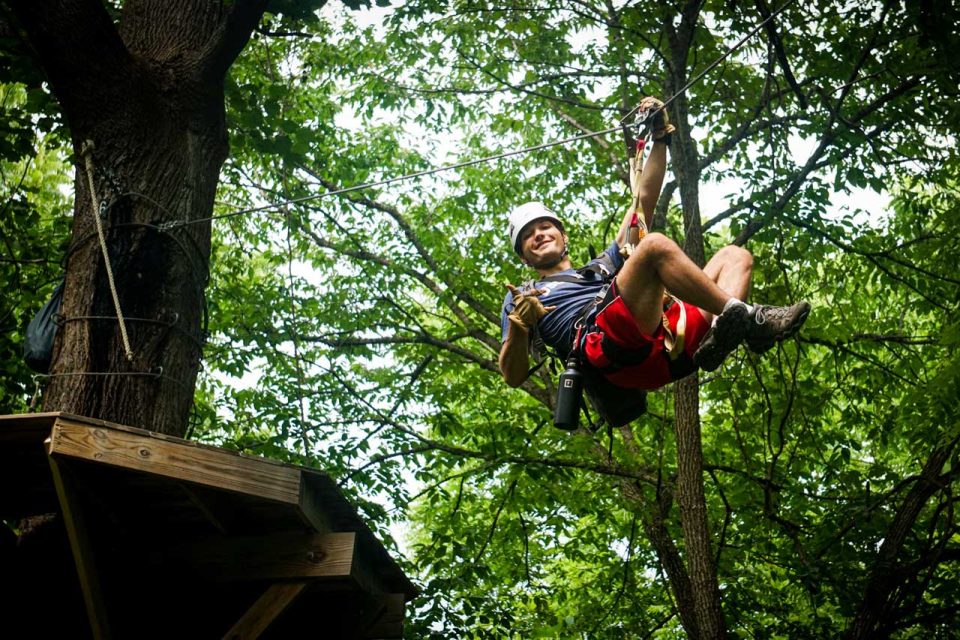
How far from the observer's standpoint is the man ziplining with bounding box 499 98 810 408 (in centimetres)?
371

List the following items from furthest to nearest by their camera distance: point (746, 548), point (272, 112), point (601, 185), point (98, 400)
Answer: point (601, 185)
point (746, 548)
point (272, 112)
point (98, 400)

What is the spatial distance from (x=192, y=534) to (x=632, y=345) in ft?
6.28

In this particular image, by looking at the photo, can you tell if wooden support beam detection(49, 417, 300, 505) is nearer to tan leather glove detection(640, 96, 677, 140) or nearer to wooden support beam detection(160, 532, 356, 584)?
wooden support beam detection(160, 532, 356, 584)

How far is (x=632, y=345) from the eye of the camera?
3.96 metres

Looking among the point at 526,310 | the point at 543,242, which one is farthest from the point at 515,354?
the point at 543,242

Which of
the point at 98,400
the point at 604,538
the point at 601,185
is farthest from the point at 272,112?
the point at 604,538

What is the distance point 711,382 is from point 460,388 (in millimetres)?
2438

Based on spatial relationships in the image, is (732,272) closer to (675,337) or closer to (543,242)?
(675,337)

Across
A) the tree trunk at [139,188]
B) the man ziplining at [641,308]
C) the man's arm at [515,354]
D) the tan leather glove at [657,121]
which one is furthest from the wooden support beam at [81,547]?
the tan leather glove at [657,121]

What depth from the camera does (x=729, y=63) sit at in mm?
8727

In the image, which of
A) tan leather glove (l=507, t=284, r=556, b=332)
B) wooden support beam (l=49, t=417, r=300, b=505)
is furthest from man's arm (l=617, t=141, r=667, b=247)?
wooden support beam (l=49, t=417, r=300, b=505)

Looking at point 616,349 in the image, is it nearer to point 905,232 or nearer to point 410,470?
point 410,470

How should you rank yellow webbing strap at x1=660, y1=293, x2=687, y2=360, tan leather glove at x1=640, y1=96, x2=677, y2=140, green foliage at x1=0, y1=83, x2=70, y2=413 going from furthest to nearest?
green foliage at x1=0, y1=83, x2=70, y2=413 < tan leather glove at x1=640, y1=96, x2=677, y2=140 < yellow webbing strap at x1=660, y1=293, x2=687, y2=360

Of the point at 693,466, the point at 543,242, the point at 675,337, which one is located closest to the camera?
the point at 675,337
